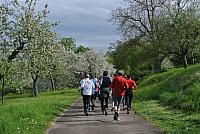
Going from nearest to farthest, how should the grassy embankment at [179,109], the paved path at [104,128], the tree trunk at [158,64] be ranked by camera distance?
the paved path at [104,128], the grassy embankment at [179,109], the tree trunk at [158,64]

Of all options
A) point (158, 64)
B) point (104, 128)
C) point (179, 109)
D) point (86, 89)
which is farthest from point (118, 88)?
point (158, 64)

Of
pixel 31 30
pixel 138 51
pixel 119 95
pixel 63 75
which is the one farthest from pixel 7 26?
pixel 63 75

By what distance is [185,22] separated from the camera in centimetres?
4512

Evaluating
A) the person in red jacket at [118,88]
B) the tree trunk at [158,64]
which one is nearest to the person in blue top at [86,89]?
the person in red jacket at [118,88]

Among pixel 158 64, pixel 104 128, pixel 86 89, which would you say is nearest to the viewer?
pixel 104 128

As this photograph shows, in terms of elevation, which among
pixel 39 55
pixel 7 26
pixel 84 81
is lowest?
pixel 84 81

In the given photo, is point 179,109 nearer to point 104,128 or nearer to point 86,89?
point 86,89

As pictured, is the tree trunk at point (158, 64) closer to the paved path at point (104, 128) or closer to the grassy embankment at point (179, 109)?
the grassy embankment at point (179, 109)

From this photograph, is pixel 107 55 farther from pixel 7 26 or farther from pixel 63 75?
pixel 7 26

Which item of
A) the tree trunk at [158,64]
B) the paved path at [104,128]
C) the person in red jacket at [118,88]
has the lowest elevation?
the paved path at [104,128]

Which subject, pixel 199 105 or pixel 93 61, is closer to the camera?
pixel 199 105

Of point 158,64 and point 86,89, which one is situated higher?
point 158,64

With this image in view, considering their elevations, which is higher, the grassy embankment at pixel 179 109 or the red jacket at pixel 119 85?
the red jacket at pixel 119 85

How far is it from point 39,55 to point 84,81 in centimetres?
1814
